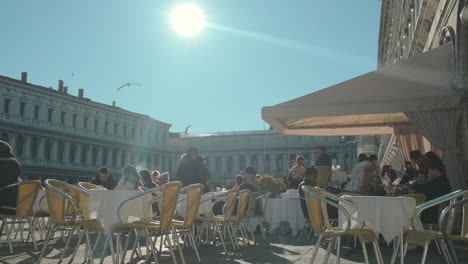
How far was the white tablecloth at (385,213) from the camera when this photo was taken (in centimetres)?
356

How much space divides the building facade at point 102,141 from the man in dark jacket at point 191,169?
1225 inches

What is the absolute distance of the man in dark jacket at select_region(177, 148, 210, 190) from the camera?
7.70 metres

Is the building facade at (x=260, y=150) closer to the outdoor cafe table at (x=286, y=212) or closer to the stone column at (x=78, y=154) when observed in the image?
the stone column at (x=78, y=154)

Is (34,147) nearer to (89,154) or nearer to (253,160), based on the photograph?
(89,154)

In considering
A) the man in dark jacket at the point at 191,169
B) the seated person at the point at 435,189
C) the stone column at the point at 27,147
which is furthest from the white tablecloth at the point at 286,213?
the stone column at the point at 27,147

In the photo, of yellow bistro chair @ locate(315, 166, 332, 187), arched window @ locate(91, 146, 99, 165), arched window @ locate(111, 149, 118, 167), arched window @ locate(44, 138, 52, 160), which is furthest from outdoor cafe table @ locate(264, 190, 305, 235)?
arched window @ locate(111, 149, 118, 167)

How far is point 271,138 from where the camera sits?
222 ft

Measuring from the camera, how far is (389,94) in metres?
5.59

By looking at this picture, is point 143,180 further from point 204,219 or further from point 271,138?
point 271,138

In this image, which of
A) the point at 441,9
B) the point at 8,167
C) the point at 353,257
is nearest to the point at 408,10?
the point at 441,9

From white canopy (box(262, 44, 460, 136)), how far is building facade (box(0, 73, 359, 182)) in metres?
32.4

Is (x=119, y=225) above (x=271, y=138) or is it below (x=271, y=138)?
below

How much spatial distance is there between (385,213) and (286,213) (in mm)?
5443

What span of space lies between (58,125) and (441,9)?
44285 mm
